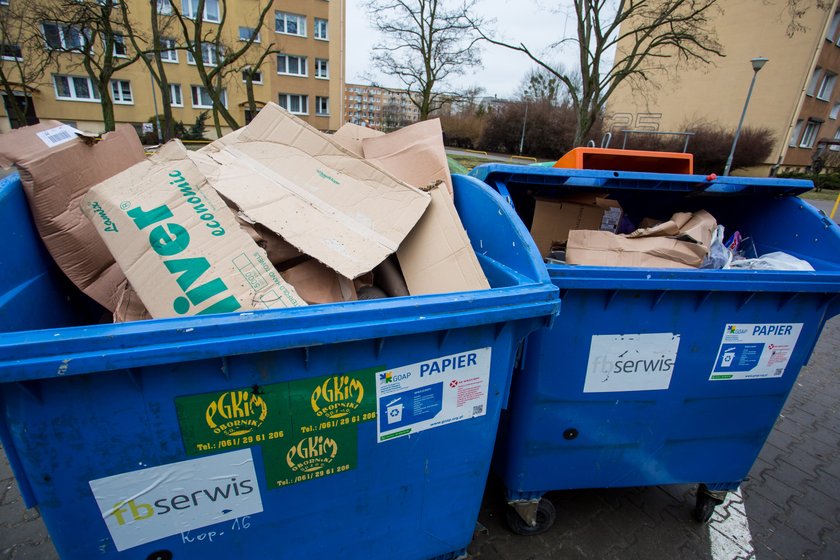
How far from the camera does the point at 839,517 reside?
223 cm

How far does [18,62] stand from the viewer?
20.5 metres

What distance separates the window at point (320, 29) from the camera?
27594 mm

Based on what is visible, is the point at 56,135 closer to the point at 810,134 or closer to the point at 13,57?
the point at 13,57

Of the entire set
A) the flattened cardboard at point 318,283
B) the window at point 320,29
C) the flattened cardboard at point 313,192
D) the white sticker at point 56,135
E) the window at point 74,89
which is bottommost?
the flattened cardboard at point 318,283

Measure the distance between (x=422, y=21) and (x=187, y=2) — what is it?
15454 millimetres

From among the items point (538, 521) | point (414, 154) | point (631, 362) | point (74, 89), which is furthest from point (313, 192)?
point (74, 89)

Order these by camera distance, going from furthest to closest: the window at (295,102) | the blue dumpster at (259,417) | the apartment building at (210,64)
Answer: the window at (295,102), the apartment building at (210,64), the blue dumpster at (259,417)

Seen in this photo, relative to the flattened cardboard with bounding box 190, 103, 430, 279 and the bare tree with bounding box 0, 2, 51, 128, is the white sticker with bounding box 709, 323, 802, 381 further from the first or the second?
the bare tree with bounding box 0, 2, 51, 128

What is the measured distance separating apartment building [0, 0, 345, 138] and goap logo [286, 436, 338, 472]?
950 inches

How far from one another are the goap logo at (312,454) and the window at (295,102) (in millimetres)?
31187

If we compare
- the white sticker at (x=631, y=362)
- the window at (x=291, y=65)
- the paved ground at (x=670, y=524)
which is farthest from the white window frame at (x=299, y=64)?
the white sticker at (x=631, y=362)

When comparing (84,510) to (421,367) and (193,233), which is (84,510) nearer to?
(193,233)

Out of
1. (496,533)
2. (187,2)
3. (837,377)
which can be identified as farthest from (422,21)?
(496,533)

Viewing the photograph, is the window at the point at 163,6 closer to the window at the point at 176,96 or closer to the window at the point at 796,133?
the window at the point at 176,96
